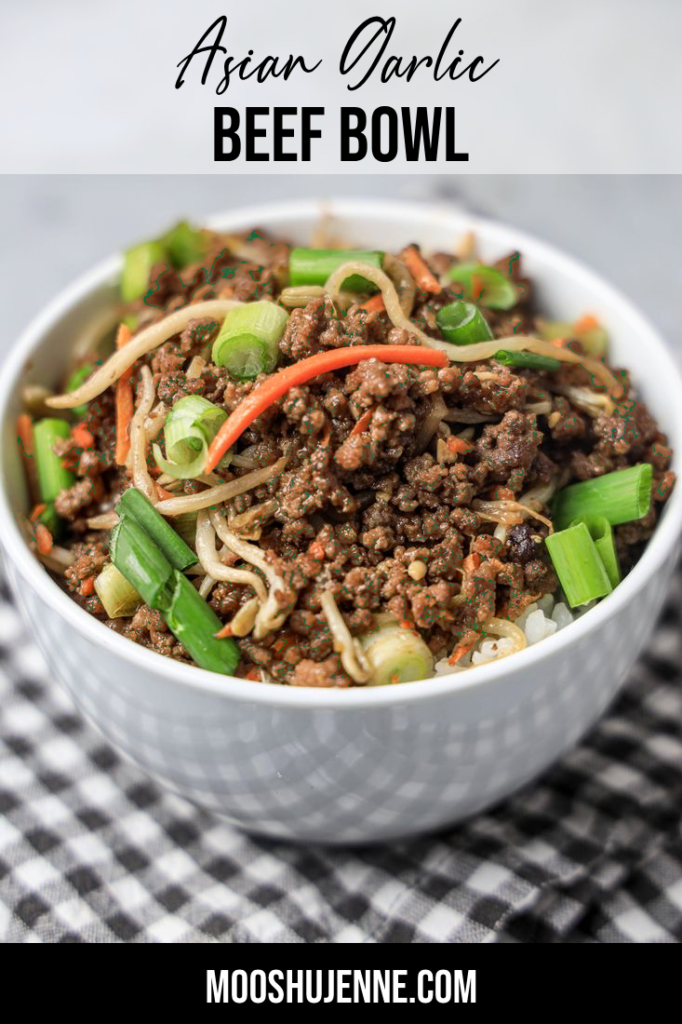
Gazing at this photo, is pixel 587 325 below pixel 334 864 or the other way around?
the other way around

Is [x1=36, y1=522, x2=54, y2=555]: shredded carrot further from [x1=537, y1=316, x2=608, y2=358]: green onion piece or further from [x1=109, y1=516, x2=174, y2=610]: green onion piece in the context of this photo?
[x1=537, y1=316, x2=608, y2=358]: green onion piece

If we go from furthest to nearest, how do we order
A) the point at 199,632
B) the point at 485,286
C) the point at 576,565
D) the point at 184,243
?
the point at 184,243
the point at 485,286
the point at 576,565
the point at 199,632

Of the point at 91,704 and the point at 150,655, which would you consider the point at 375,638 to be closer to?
the point at 150,655

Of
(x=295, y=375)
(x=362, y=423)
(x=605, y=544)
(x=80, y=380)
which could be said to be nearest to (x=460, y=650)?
(x=605, y=544)

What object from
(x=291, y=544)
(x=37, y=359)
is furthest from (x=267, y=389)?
(x=37, y=359)

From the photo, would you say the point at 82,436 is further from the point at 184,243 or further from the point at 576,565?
the point at 576,565

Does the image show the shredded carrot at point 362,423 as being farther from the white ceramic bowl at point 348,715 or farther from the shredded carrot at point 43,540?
the shredded carrot at point 43,540

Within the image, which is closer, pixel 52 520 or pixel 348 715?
pixel 348 715

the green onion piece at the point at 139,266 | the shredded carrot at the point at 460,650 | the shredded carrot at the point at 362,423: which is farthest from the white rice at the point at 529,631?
the green onion piece at the point at 139,266
